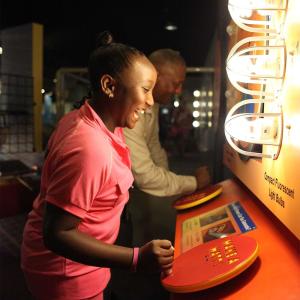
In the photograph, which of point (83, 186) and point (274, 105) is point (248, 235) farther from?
point (83, 186)

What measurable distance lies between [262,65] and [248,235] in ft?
1.81

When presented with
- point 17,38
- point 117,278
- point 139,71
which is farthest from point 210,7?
point 139,71

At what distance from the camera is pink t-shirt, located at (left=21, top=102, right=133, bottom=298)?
90 centimetres

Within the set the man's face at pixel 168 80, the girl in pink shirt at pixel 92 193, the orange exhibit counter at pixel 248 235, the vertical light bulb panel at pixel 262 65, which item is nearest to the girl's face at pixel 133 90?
the girl in pink shirt at pixel 92 193

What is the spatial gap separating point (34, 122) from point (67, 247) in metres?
2.91

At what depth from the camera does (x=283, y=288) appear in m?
0.86

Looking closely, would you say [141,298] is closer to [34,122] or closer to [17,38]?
[34,122]

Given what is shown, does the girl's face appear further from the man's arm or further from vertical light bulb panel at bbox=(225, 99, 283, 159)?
the man's arm

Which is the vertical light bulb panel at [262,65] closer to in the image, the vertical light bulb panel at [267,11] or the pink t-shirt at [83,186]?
the vertical light bulb panel at [267,11]

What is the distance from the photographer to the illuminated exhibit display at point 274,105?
961mm

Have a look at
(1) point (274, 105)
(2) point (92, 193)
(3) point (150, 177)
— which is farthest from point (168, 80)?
(2) point (92, 193)

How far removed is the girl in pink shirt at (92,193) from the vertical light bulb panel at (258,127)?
281mm

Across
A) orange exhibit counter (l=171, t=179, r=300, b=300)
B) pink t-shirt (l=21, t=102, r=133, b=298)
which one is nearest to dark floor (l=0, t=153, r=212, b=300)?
orange exhibit counter (l=171, t=179, r=300, b=300)

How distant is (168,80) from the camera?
2051mm
